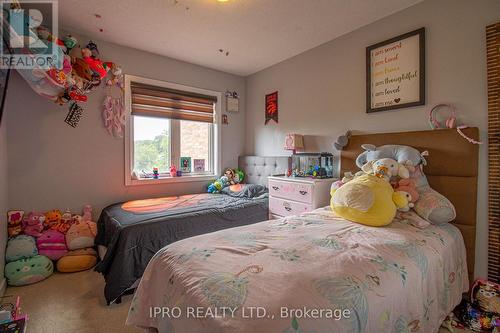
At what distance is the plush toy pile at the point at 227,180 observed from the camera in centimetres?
341

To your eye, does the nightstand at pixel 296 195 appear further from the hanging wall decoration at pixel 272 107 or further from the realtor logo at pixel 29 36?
the realtor logo at pixel 29 36

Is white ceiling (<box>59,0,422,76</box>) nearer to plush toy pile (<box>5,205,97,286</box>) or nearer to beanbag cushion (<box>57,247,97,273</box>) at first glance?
plush toy pile (<box>5,205,97,286</box>)

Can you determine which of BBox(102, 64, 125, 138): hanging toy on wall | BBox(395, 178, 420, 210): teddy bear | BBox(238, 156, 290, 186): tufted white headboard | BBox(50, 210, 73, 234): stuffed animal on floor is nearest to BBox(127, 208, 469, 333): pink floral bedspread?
BBox(395, 178, 420, 210): teddy bear

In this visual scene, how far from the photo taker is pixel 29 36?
142 cm

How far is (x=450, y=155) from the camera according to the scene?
1.75 metres

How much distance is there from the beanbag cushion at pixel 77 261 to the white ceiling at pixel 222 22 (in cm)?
234

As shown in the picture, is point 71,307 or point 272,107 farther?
point 272,107

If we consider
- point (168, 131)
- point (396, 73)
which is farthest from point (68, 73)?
point (396, 73)

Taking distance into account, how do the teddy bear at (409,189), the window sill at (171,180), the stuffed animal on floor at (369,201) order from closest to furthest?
the stuffed animal on floor at (369,201)
the teddy bear at (409,189)
the window sill at (171,180)

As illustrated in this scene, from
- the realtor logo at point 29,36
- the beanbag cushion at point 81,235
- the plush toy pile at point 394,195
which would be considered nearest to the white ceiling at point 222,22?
the realtor logo at point 29,36

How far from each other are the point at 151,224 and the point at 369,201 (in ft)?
5.80

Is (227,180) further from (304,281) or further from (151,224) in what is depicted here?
(304,281)

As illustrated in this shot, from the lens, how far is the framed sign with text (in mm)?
1972

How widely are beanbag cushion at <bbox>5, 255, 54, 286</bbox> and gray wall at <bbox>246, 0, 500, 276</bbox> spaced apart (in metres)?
2.84
